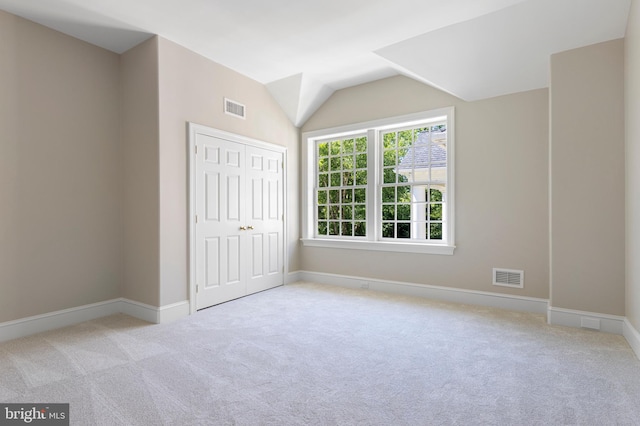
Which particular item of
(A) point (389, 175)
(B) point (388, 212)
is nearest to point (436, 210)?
(B) point (388, 212)

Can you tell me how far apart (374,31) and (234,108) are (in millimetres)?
2018

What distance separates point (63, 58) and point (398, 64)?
366 centimetres

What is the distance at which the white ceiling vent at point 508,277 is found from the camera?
390cm

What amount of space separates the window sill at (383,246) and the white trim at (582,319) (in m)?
1.27

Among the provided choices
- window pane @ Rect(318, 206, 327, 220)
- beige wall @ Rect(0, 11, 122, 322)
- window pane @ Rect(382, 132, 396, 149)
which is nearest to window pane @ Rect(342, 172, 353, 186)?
window pane @ Rect(318, 206, 327, 220)

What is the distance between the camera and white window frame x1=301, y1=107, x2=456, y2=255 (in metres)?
4.36

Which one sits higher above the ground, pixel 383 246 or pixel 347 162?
pixel 347 162

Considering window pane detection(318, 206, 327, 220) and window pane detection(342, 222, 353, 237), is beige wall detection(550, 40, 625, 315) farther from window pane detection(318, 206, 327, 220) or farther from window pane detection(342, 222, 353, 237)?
window pane detection(318, 206, 327, 220)

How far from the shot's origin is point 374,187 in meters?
5.01

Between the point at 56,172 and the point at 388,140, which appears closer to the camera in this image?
the point at 56,172

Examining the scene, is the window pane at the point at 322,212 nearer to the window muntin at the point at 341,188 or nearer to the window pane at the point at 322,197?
the window muntin at the point at 341,188

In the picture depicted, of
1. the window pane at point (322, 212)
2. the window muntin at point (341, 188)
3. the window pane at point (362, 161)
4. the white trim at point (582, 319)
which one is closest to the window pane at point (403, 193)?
the window muntin at point (341, 188)

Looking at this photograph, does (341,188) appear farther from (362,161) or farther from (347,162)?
(362,161)

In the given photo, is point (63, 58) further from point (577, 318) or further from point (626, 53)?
point (577, 318)
